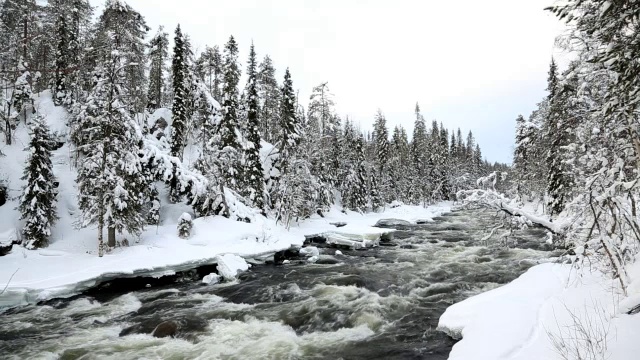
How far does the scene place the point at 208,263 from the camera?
59.5 ft

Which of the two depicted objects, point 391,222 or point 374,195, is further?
point 374,195

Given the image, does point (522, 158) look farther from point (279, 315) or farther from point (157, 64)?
point (157, 64)

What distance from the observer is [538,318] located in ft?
23.2

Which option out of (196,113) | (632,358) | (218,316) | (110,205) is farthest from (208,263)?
(196,113)

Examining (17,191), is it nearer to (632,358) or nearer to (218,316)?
(218,316)

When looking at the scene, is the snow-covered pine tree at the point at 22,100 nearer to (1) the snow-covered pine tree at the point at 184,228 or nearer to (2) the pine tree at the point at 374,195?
(1) the snow-covered pine tree at the point at 184,228

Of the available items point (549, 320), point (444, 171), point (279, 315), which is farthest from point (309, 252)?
point (444, 171)

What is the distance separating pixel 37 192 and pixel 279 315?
1808 centimetres

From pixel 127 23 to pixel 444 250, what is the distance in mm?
21984

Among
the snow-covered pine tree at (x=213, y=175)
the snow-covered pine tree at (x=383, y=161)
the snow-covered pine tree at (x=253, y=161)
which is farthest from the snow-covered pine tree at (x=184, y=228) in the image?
the snow-covered pine tree at (x=383, y=161)

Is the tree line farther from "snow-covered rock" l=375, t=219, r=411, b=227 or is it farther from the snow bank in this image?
"snow-covered rock" l=375, t=219, r=411, b=227

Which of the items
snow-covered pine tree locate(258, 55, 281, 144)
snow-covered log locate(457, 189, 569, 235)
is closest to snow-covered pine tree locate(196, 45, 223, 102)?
snow-covered pine tree locate(258, 55, 281, 144)

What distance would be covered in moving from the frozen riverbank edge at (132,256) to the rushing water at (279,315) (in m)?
0.81

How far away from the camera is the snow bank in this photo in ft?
17.8
